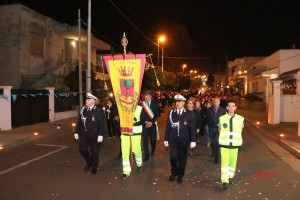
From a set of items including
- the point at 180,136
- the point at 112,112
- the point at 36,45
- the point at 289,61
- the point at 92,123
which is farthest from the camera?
the point at 289,61

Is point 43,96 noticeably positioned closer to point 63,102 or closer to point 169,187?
point 63,102

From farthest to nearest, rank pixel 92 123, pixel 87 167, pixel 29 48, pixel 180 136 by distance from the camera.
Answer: pixel 29 48 < pixel 87 167 < pixel 92 123 < pixel 180 136

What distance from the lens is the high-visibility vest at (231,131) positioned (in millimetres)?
6703

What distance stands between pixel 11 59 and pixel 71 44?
7631 mm

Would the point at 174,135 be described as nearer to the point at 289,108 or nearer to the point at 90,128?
the point at 90,128

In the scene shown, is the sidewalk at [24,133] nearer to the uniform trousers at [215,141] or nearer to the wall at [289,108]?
the uniform trousers at [215,141]

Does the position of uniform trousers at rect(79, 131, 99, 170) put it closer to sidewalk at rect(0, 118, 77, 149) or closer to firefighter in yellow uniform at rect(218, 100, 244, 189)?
firefighter in yellow uniform at rect(218, 100, 244, 189)

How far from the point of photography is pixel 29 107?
18203 mm

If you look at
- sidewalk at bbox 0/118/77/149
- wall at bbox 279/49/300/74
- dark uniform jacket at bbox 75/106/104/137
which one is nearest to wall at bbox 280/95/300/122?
wall at bbox 279/49/300/74

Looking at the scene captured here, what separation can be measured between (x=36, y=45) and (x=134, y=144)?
21527 mm

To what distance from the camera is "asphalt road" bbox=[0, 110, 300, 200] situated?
6387 millimetres

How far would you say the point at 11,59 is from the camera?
25.2 m

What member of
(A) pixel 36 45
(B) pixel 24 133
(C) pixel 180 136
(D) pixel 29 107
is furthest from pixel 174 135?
(A) pixel 36 45

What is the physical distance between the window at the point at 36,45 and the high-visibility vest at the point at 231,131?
73.6 ft
